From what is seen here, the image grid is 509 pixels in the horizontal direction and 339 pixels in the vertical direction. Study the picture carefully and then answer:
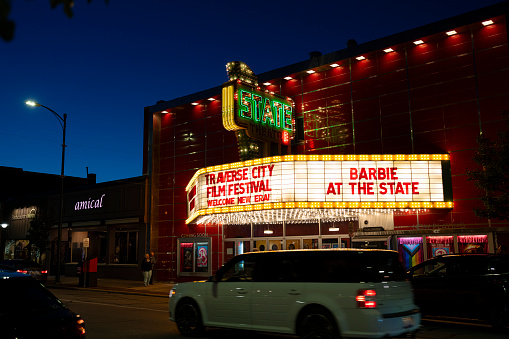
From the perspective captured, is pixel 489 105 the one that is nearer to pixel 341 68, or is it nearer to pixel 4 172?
pixel 341 68

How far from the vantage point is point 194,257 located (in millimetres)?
25156

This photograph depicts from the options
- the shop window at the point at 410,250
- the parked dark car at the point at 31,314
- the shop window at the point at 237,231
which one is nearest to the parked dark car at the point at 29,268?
the shop window at the point at 237,231

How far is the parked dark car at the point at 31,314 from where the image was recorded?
5.26 meters

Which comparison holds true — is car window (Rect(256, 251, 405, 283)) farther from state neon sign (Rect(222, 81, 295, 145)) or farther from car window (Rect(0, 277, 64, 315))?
state neon sign (Rect(222, 81, 295, 145))

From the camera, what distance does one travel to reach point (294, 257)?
9391 mm

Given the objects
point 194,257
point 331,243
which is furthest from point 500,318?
point 194,257

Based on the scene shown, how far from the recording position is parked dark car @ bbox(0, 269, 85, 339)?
526 centimetres

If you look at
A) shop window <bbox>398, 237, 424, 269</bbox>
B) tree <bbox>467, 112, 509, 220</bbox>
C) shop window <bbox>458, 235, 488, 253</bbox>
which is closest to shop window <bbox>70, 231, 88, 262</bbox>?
shop window <bbox>398, 237, 424, 269</bbox>

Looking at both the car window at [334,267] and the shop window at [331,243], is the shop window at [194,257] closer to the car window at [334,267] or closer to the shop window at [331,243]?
the shop window at [331,243]

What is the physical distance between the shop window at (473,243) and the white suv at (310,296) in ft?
29.3

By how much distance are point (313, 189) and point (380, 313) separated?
31.7ft

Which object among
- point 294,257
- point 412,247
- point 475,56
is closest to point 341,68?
point 475,56

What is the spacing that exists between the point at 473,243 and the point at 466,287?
5.75 m

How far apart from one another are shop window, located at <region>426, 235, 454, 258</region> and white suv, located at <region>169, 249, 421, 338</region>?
9.08 metres
